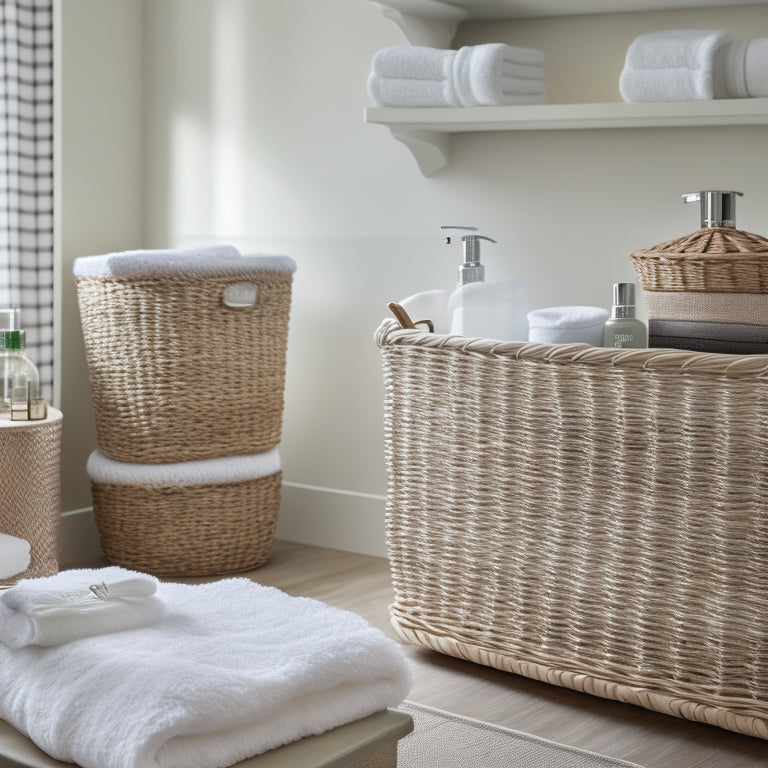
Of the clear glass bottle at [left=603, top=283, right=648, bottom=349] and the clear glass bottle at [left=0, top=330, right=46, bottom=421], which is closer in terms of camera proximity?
the clear glass bottle at [left=603, top=283, right=648, bottom=349]

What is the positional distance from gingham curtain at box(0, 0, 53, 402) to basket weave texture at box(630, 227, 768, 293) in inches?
51.3

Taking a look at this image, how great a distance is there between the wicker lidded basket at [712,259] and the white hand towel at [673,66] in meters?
0.17

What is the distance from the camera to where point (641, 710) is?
1481 millimetres

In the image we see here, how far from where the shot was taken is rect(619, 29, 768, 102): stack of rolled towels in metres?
1.53

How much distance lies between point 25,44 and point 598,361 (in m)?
1.44

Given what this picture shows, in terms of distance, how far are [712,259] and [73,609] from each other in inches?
35.2

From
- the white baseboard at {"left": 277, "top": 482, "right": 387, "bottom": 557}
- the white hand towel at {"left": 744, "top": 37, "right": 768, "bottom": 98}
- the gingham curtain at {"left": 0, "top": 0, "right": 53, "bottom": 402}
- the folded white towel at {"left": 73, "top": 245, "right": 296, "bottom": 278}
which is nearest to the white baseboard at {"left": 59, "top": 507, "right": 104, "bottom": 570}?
the gingham curtain at {"left": 0, "top": 0, "right": 53, "bottom": 402}

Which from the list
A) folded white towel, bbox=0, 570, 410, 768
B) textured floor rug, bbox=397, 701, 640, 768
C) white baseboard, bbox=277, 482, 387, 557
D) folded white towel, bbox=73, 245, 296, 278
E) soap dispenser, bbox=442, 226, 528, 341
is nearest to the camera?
folded white towel, bbox=0, 570, 410, 768

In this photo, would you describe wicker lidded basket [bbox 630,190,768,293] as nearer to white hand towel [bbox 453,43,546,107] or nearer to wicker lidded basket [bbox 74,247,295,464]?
white hand towel [bbox 453,43,546,107]

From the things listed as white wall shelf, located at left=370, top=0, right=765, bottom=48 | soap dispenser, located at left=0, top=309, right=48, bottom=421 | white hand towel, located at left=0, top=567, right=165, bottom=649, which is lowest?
white hand towel, located at left=0, top=567, right=165, bottom=649

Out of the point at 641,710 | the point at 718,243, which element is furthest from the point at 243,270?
the point at 641,710

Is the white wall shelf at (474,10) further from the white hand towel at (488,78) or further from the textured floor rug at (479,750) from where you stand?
the textured floor rug at (479,750)

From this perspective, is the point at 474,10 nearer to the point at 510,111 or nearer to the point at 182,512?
the point at 510,111

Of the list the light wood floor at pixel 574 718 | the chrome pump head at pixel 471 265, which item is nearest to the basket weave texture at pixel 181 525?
the light wood floor at pixel 574 718
